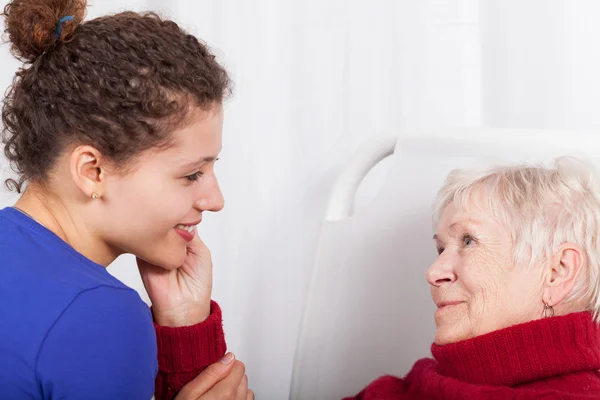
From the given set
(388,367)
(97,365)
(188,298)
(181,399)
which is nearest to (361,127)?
(388,367)

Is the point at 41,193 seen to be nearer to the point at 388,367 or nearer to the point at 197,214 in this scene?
the point at 197,214

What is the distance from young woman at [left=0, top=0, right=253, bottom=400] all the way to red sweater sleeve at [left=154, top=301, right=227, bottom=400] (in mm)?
170

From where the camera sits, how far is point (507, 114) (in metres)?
2.18

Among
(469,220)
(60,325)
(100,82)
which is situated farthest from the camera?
(469,220)

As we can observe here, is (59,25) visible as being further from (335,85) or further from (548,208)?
(335,85)

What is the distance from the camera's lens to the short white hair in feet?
4.59

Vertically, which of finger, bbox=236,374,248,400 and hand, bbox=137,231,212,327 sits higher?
hand, bbox=137,231,212,327

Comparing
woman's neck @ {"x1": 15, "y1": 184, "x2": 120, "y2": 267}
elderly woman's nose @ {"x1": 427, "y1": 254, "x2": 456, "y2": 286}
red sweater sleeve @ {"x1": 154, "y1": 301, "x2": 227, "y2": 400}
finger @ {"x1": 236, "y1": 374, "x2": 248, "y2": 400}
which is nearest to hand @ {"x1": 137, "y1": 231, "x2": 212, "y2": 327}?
red sweater sleeve @ {"x1": 154, "y1": 301, "x2": 227, "y2": 400}

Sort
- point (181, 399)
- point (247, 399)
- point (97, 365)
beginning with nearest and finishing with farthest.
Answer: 1. point (97, 365)
2. point (181, 399)
3. point (247, 399)

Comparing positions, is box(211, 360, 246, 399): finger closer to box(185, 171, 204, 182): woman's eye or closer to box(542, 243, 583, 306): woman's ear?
box(185, 171, 204, 182): woman's eye

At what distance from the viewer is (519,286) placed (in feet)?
4.62

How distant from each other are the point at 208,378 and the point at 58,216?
16.4 inches

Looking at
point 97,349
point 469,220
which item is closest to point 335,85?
point 469,220

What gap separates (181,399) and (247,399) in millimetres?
160
